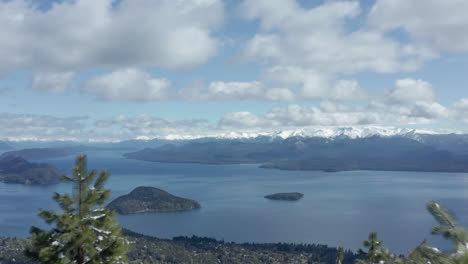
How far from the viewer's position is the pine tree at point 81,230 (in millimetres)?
5875

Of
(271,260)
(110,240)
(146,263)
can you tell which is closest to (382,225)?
(271,260)

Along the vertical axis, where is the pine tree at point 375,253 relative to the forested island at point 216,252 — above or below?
above

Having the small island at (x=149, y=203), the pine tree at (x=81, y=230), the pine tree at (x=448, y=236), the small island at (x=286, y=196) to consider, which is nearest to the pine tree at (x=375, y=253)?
the pine tree at (x=448, y=236)

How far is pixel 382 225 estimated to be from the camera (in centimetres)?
8338

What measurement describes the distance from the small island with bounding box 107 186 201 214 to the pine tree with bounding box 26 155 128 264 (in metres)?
103

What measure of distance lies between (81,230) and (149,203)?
111 m

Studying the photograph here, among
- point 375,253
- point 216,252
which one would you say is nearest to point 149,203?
point 216,252

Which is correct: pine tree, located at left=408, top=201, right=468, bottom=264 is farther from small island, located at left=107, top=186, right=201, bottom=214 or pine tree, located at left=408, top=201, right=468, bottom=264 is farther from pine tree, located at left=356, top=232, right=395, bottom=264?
small island, located at left=107, top=186, right=201, bottom=214

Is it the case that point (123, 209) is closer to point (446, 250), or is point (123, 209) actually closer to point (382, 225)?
point (382, 225)

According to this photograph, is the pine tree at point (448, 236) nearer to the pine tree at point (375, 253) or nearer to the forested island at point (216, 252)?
the pine tree at point (375, 253)

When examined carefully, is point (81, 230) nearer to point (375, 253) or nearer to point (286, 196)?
point (375, 253)

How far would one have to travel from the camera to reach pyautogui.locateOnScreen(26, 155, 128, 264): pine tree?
588cm

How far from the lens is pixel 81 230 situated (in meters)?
5.92

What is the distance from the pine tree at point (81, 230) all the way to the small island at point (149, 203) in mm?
103280
